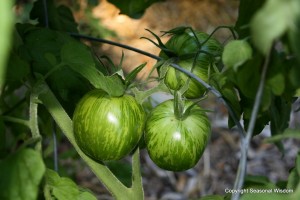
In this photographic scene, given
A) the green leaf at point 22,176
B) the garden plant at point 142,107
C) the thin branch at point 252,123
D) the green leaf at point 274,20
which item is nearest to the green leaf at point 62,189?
the garden plant at point 142,107

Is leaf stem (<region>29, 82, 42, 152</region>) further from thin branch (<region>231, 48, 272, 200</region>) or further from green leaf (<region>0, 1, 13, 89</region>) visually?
green leaf (<region>0, 1, 13, 89</region>)

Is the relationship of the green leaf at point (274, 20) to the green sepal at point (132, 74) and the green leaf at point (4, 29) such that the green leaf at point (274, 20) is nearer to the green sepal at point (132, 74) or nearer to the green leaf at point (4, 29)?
the green leaf at point (4, 29)

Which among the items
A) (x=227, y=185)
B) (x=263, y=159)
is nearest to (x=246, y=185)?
(x=227, y=185)

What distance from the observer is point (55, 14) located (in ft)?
3.30

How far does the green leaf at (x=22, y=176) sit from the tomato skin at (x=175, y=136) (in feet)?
0.66

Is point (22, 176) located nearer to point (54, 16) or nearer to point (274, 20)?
point (274, 20)

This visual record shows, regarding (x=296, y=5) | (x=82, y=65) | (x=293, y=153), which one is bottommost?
(x=293, y=153)

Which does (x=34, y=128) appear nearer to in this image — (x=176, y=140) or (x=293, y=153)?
(x=176, y=140)

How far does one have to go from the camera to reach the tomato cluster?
2.28 feet

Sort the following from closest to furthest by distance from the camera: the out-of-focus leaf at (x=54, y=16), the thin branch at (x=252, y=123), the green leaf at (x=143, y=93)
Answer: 1. the thin branch at (x=252, y=123)
2. the green leaf at (x=143, y=93)
3. the out-of-focus leaf at (x=54, y=16)

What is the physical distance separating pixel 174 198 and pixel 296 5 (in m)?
1.81

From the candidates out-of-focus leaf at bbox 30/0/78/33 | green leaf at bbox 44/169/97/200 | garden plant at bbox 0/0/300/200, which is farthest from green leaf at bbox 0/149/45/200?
out-of-focus leaf at bbox 30/0/78/33

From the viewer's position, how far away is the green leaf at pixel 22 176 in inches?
21.6

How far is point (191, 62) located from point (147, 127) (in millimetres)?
116
